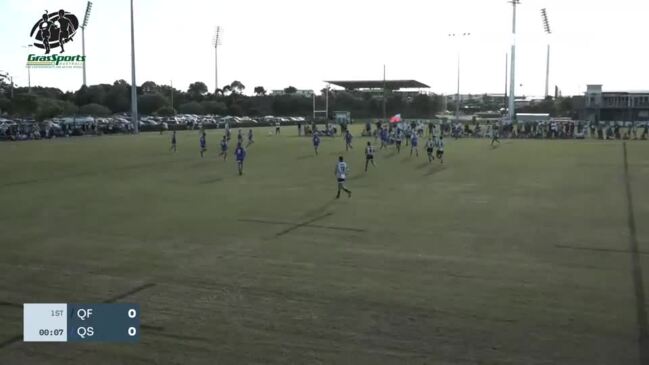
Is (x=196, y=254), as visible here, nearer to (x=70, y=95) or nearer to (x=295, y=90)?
(x=70, y=95)

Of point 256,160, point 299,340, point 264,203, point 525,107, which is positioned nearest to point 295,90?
point 525,107

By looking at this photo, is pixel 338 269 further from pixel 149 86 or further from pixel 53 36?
pixel 149 86

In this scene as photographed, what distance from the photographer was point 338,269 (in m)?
11.0

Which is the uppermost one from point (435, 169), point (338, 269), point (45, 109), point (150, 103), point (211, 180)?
point (150, 103)

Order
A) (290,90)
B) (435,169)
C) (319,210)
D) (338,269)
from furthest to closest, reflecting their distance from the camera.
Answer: (290,90)
(435,169)
(319,210)
(338,269)

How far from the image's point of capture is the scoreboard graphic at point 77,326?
741 cm

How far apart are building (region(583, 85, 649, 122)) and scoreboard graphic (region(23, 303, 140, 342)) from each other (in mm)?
91985

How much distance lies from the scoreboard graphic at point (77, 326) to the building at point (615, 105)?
92.0 meters

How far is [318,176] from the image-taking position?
26953 millimetres

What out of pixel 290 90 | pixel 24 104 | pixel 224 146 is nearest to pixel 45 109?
pixel 24 104

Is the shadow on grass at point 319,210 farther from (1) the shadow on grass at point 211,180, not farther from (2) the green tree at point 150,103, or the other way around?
(2) the green tree at point 150,103

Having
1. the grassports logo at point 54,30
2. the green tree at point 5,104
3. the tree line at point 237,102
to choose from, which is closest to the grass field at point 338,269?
the grassports logo at point 54,30

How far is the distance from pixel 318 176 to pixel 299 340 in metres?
19.5

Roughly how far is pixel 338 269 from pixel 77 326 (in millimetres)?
4890
